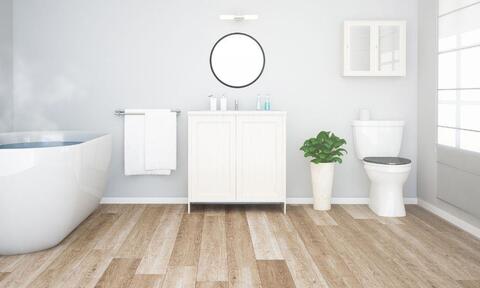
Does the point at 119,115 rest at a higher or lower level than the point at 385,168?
higher

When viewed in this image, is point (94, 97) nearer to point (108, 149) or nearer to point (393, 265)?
point (108, 149)

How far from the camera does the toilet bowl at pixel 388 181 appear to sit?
4.08m

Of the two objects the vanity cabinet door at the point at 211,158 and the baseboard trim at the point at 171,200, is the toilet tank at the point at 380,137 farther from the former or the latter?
the vanity cabinet door at the point at 211,158

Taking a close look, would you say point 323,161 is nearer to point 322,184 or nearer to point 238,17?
point 322,184

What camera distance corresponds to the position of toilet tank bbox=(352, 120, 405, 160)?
176 inches

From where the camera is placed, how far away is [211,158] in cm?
435

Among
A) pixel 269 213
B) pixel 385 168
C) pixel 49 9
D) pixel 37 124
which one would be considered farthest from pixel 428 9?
pixel 37 124

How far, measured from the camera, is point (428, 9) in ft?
14.6

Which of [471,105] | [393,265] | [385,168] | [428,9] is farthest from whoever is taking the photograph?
[428,9]

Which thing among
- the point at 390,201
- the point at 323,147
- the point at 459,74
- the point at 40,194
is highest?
the point at 459,74

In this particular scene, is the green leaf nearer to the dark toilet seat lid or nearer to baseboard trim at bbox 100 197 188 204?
the dark toilet seat lid

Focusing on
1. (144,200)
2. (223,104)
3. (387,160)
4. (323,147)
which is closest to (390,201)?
(387,160)

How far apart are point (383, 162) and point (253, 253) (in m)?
1.54

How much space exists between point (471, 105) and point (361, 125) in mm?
1012
